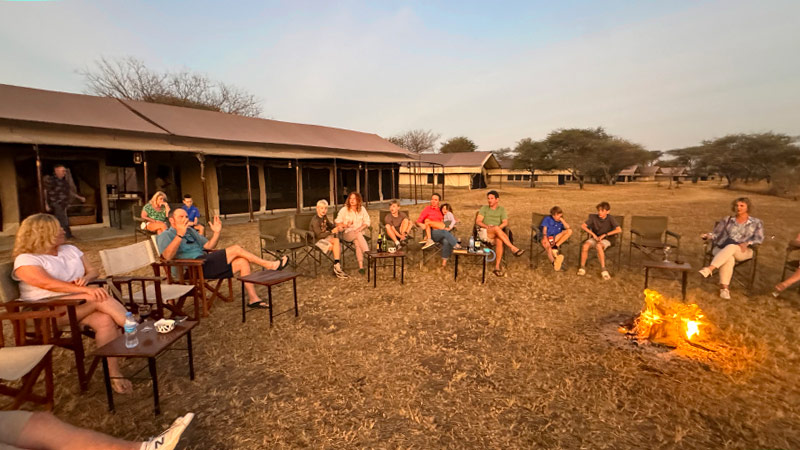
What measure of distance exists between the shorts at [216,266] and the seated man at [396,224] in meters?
2.50

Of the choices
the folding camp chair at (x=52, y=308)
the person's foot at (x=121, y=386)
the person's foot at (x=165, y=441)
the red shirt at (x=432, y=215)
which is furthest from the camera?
the red shirt at (x=432, y=215)

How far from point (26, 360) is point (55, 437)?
2.78 ft

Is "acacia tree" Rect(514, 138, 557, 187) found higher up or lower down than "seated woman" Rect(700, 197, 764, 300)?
higher up

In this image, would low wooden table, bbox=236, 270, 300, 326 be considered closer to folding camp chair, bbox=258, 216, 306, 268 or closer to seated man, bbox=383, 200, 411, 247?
folding camp chair, bbox=258, 216, 306, 268

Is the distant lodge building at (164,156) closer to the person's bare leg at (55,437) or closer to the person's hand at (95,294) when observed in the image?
the person's hand at (95,294)

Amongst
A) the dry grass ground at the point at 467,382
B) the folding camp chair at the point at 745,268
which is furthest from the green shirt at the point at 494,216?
the folding camp chair at the point at 745,268

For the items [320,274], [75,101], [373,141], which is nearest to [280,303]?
[320,274]

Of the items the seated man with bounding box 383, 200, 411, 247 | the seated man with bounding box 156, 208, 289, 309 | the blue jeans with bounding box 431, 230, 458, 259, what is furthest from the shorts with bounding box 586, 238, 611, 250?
the seated man with bounding box 156, 208, 289, 309

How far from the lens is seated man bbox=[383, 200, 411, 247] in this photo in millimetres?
6008

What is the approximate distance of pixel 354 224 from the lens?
19.7 ft

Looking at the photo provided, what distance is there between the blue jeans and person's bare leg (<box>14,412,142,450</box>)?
189 inches

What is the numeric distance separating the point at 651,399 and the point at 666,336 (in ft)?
3.83

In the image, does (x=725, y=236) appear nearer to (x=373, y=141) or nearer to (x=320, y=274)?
(x=320, y=274)

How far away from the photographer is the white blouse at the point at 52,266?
262 centimetres
